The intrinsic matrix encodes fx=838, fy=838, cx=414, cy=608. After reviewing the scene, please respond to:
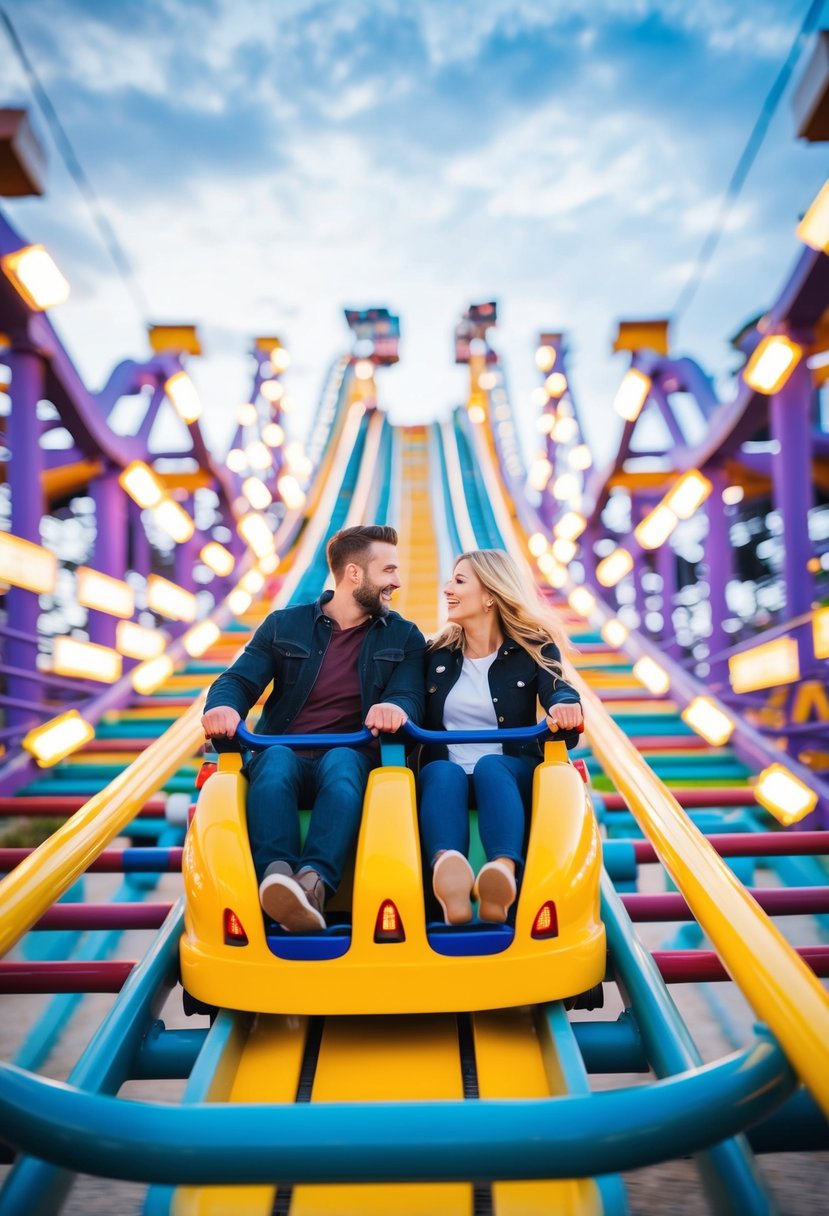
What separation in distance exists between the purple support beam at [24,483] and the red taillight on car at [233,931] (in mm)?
2899

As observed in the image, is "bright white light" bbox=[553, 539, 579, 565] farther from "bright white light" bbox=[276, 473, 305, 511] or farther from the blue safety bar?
the blue safety bar

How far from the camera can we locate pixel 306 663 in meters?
2.37

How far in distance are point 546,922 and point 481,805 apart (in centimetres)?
31

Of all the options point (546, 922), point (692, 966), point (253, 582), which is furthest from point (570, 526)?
point (546, 922)

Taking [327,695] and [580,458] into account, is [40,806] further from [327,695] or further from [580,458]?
[580,458]

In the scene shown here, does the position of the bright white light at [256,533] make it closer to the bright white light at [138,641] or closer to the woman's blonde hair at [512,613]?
the bright white light at [138,641]

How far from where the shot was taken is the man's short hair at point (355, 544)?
8.14 ft

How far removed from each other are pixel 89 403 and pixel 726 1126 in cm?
495

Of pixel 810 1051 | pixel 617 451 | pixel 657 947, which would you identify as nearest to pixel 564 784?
pixel 810 1051

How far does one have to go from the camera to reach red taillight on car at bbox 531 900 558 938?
5.34ft

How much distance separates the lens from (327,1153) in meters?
1.08

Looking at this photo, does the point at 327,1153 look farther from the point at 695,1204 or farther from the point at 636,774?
the point at 636,774

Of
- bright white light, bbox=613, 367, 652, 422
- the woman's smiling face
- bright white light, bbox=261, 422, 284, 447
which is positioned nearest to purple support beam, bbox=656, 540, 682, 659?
bright white light, bbox=613, 367, 652, 422

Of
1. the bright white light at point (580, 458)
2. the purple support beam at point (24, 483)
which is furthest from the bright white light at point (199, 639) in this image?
the bright white light at point (580, 458)
